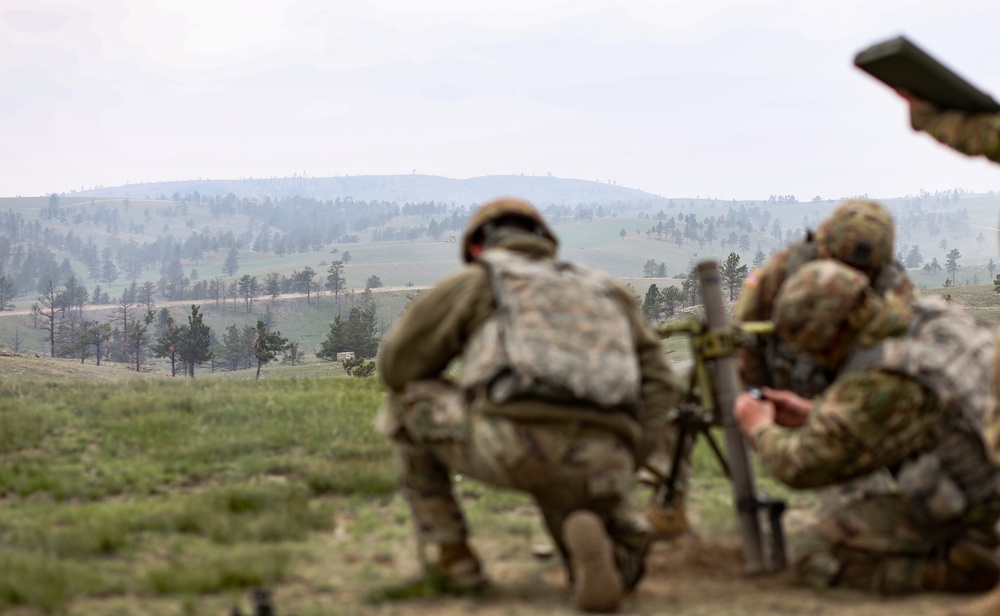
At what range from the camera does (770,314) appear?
779cm

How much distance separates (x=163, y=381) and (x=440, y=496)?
12791 millimetres

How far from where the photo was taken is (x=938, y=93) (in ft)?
15.9

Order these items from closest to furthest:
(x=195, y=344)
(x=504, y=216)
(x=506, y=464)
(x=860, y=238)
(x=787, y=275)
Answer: (x=506, y=464) < (x=504, y=216) < (x=860, y=238) < (x=787, y=275) < (x=195, y=344)

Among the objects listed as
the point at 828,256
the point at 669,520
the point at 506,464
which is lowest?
the point at 669,520

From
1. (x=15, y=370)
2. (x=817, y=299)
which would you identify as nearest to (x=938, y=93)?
(x=817, y=299)

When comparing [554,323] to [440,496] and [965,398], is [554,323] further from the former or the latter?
[965,398]

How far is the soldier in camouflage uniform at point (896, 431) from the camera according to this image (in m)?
5.32

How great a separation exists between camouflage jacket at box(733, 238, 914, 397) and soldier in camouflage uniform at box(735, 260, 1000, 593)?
2.81 feet

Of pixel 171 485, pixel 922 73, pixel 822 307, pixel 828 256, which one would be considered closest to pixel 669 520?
pixel 828 256

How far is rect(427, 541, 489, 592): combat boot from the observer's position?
5.88 meters

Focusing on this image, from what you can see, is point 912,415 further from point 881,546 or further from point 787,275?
point 787,275

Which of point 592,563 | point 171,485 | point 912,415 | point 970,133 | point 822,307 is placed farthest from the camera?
point 171,485

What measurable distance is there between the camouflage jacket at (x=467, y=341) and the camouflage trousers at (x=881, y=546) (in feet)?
3.80

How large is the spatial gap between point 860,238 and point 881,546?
198 centimetres
